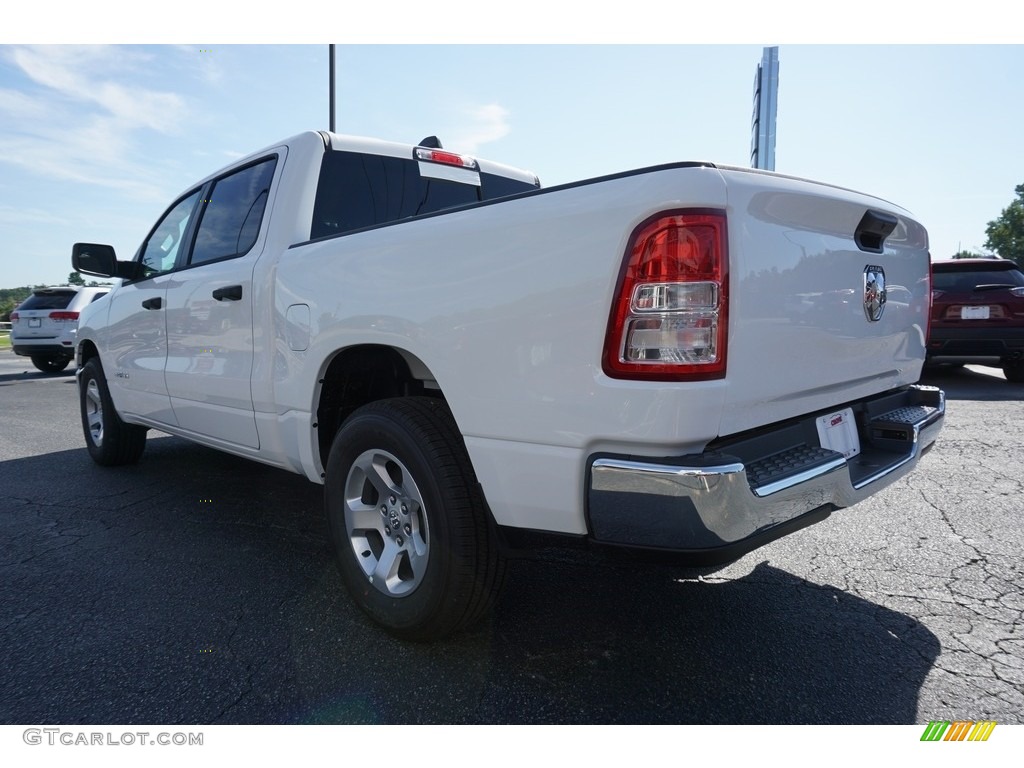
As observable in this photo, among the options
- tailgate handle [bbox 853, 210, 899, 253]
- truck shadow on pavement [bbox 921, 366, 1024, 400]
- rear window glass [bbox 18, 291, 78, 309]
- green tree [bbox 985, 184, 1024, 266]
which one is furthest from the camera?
green tree [bbox 985, 184, 1024, 266]

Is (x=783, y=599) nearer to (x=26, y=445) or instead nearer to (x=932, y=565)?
(x=932, y=565)

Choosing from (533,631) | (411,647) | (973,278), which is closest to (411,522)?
(411,647)

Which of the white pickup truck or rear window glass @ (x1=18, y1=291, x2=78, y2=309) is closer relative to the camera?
the white pickup truck

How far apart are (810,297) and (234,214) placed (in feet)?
9.44

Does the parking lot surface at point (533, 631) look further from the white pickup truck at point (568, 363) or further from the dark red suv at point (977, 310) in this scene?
the dark red suv at point (977, 310)

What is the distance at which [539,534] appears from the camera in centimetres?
203

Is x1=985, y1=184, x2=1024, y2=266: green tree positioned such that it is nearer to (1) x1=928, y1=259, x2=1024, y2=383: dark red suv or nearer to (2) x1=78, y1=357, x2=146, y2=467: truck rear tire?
(1) x1=928, y1=259, x2=1024, y2=383: dark red suv

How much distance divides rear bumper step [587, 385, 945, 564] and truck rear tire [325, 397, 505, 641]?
51 centimetres

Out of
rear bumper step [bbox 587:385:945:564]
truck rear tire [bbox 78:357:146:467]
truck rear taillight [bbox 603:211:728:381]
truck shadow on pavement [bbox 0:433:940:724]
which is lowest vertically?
truck shadow on pavement [bbox 0:433:940:724]

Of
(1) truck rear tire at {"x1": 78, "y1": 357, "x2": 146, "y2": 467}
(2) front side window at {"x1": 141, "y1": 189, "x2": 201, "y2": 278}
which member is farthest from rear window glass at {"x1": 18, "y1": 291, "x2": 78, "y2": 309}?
(2) front side window at {"x1": 141, "y1": 189, "x2": 201, "y2": 278}

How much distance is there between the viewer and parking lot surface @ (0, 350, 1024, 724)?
2047mm

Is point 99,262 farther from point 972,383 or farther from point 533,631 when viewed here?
point 972,383

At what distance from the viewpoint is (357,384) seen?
3018mm

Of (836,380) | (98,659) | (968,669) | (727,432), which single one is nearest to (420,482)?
(727,432)
